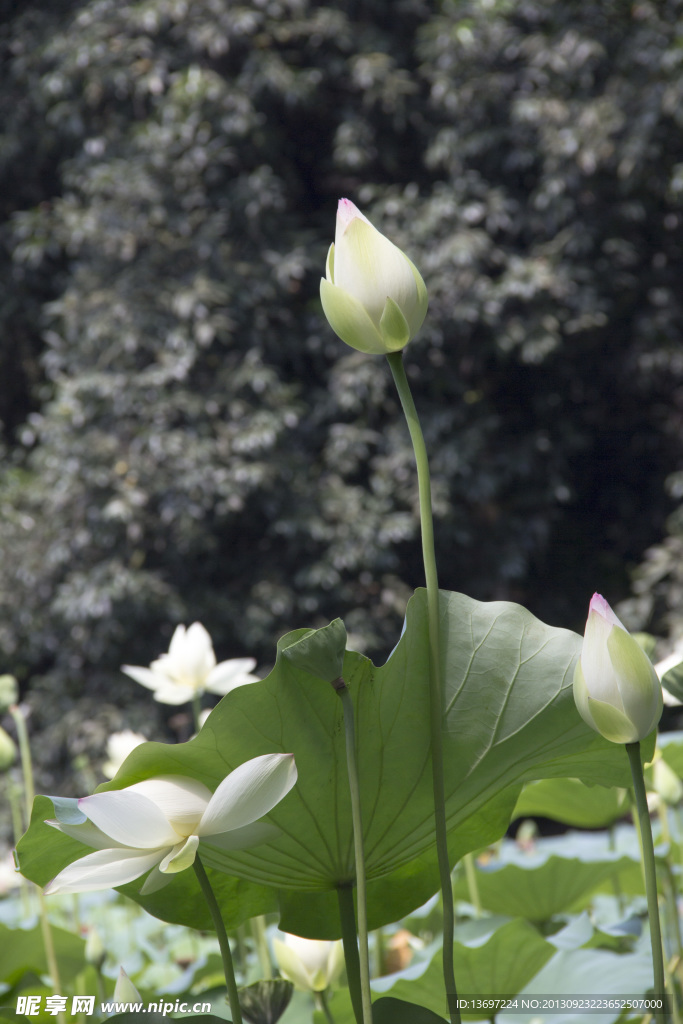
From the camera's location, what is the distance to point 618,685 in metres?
0.19

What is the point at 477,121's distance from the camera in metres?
2.94

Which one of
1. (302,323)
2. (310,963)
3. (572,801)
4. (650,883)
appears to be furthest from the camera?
(302,323)

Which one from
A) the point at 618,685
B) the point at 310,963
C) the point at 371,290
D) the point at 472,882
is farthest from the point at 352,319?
the point at 472,882

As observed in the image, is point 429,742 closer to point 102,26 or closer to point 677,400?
point 677,400

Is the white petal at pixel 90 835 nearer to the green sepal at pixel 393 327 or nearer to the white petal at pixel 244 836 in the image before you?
the white petal at pixel 244 836

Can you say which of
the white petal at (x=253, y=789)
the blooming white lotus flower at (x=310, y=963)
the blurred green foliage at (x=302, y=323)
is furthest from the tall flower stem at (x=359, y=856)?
the blurred green foliage at (x=302, y=323)

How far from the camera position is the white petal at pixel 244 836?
0.67 ft

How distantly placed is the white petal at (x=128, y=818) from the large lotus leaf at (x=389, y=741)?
0.09ft

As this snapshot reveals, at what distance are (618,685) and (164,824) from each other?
0.11 metres

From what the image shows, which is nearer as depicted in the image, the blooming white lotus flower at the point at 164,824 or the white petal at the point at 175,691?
the blooming white lotus flower at the point at 164,824

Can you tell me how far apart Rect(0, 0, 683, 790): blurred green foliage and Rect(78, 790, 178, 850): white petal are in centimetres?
248

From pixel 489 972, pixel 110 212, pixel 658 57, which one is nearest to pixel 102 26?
pixel 110 212

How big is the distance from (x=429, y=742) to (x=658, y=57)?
2942mm

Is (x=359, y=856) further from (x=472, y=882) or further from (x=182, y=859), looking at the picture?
(x=472, y=882)
